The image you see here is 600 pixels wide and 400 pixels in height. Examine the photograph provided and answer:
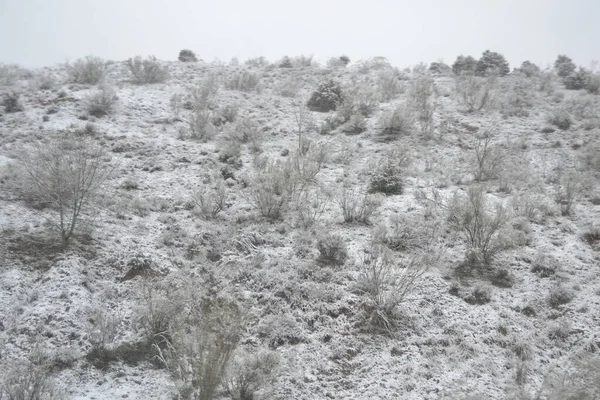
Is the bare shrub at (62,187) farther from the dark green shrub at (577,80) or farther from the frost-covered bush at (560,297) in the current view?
the dark green shrub at (577,80)

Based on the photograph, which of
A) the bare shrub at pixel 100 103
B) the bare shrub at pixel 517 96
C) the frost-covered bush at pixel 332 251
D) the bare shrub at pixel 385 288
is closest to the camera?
the bare shrub at pixel 385 288

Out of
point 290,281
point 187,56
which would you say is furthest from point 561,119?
point 187,56

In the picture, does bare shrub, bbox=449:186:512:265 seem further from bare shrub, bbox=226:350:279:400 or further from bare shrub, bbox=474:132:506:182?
bare shrub, bbox=226:350:279:400

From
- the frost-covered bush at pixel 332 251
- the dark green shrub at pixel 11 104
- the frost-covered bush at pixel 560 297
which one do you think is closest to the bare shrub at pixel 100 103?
the dark green shrub at pixel 11 104

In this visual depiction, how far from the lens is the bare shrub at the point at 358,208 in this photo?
21.6 ft

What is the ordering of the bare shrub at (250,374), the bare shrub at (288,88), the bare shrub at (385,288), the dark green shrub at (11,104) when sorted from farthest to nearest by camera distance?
1. the bare shrub at (288,88)
2. the dark green shrub at (11,104)
3. the bare shrub at (385,288)
4. the bare shrub at (250,374)

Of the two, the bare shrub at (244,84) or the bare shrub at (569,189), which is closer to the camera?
the bare shrub at (569,189)

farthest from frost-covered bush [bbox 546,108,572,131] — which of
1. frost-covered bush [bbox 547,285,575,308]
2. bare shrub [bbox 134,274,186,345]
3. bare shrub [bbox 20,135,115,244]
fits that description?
bare shrub [bbox 20,135,115,244]

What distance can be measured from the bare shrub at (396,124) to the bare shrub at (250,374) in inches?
271

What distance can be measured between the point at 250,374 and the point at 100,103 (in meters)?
8.08

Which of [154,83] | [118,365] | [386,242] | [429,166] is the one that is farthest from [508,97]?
[118,365]

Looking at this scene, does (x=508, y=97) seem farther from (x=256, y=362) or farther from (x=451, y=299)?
(x=256, y=362)

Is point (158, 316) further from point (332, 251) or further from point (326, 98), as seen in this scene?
point (326, 98)

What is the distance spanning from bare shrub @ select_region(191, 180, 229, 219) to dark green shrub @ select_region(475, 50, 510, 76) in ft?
40.1
